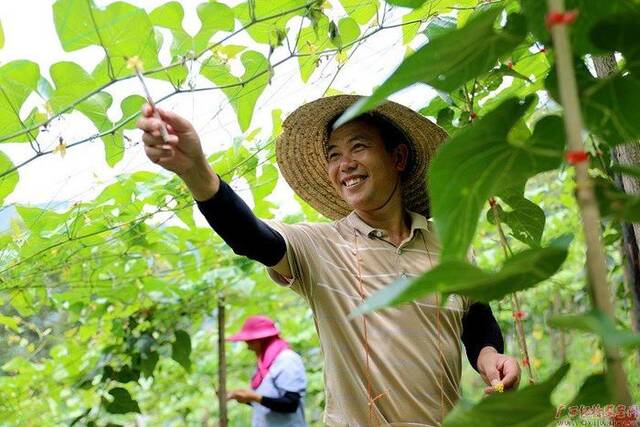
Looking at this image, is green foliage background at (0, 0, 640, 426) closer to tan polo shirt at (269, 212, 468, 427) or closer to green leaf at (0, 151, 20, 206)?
green leaf at (0, 151, 20, 206)

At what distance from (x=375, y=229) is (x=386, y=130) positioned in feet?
0.82

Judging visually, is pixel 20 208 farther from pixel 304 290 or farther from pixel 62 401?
pixel 62 401

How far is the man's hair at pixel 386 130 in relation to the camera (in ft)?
5.67

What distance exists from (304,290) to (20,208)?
30.2 inches

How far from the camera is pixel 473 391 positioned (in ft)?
23.8

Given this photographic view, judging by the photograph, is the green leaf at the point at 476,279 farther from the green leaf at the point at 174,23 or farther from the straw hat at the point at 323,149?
the straw hat at the point at 323,149

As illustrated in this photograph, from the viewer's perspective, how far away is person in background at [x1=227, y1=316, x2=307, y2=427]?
408 cm

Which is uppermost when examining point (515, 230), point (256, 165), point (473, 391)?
point (256, 165)

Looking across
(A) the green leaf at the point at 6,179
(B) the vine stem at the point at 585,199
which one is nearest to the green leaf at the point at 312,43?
(A) the green leaf at the point at 6,179

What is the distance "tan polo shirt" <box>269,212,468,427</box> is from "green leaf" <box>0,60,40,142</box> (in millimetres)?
506

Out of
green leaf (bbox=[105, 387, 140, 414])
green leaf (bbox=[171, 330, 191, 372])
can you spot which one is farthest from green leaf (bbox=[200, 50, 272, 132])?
green leaf (bbox=[171, 330, 191, 372])

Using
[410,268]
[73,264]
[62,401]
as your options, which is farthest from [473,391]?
[410,268]

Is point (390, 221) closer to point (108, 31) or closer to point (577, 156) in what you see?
point (108, 31)

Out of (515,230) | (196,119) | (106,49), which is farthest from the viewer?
(196,119)
